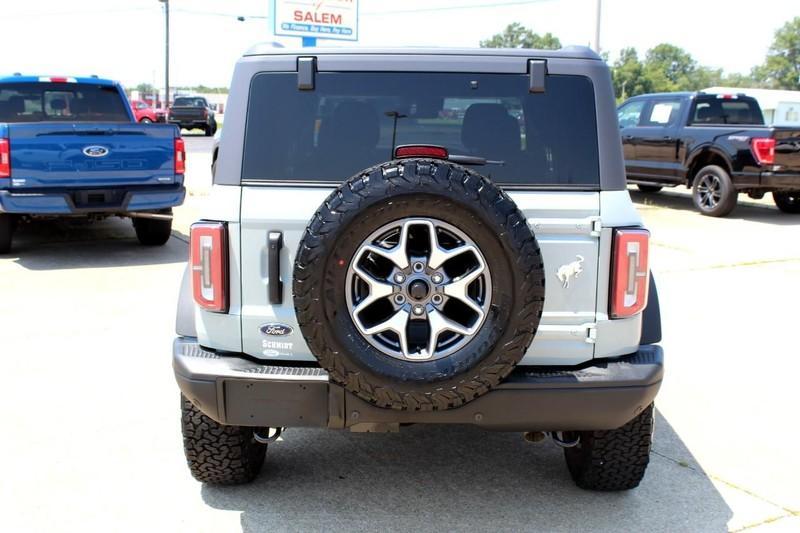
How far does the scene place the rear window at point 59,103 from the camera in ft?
32.7

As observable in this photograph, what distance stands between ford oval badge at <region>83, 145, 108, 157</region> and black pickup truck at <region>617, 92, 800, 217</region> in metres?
8.61

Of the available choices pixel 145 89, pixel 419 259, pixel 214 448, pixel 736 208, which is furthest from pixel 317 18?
pixel 145 89

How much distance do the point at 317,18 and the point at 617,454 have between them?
1819cm

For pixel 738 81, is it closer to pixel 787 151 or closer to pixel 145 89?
pixel 145 89

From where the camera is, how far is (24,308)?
7.03 metres

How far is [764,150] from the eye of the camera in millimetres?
12539

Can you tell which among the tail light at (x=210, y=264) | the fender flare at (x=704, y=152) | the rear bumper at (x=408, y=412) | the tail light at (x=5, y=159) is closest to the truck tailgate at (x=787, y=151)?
the fender flare at (x=704, y=152)

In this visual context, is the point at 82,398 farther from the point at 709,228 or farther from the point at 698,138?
the point at 698,138

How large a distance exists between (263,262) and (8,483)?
1.65 m

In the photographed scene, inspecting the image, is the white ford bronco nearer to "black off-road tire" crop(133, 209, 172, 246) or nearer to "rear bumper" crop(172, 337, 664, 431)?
"rear bumper" crop(172, 337, 664, 431)

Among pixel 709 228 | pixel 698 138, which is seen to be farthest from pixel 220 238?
pixel 698 138

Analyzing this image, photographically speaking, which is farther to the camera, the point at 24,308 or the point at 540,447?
the point at 24,308

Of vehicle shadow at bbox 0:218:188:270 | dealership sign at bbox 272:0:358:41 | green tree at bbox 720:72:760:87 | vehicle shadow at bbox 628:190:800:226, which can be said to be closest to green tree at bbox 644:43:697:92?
green tree at bbox 720:72:760:87

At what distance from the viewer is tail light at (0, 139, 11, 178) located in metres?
8.20
